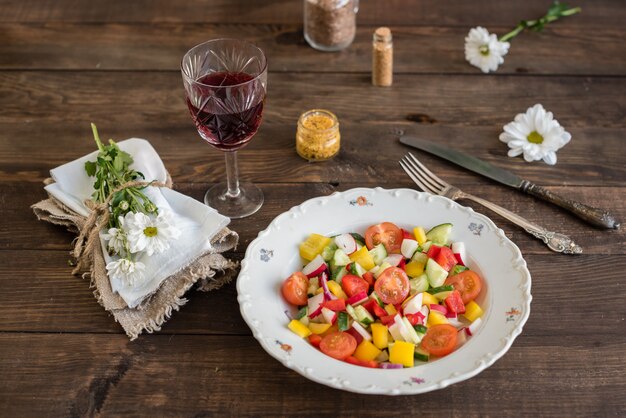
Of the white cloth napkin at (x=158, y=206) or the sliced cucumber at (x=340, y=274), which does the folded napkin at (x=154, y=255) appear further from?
the sliced cucumber at (x=340, y=274)

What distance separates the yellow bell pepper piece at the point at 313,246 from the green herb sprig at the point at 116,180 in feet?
0.99

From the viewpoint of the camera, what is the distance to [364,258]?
153cm

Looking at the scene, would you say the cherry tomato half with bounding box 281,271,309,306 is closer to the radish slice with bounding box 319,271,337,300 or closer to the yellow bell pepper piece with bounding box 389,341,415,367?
the radish slice with bounding box 319,271,337,300

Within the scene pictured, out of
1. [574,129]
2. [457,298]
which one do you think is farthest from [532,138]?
[457,298]

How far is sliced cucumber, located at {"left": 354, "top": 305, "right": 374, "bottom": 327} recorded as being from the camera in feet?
4.67

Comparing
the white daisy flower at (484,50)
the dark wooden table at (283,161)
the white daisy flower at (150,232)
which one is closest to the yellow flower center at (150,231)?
the white daisy flower at (150,232)

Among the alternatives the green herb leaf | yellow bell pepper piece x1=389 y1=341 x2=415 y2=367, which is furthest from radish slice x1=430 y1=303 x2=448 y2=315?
the green herb leaf

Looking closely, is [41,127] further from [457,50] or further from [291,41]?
[457,50]

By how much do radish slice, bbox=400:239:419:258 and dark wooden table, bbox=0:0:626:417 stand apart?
26 cm

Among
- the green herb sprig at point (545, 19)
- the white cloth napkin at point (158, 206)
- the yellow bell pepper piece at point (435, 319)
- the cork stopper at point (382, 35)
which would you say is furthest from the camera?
the green herb sprig at point (545, 19)

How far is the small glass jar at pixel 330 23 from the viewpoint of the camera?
7.02ft

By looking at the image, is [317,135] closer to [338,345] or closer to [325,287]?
[325,287]

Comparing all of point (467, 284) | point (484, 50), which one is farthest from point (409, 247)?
point (484, 50)

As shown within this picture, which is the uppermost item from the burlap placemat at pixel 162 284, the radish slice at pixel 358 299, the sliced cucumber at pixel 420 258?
the sliced cucumber at pixel 420 258
